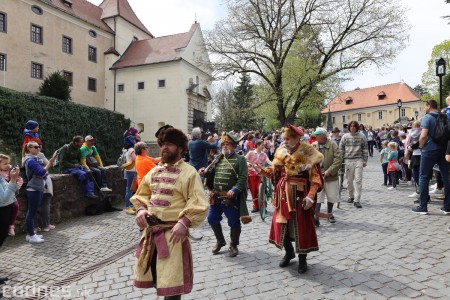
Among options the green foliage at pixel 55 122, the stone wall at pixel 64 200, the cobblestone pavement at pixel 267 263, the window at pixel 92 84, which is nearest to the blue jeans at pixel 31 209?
the cobblestone pavement at pixel 267 263

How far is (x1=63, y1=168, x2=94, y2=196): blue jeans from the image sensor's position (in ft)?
27.3

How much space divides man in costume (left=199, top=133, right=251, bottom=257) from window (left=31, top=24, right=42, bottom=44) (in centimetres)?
3031

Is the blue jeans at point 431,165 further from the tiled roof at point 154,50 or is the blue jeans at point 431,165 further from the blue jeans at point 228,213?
the tiled roof at point 154,50

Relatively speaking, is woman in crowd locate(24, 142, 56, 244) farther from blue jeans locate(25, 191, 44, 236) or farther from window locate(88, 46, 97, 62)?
window locate(88, 46, 97, 62)

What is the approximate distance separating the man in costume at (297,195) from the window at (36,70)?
101 feet

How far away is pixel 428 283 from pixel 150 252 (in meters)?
3.40

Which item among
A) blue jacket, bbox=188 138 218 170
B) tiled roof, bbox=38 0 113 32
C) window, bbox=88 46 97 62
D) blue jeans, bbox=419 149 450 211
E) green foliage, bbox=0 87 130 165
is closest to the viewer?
blue jeans, bbox=419 149 450 211

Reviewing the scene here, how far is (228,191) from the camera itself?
5.23m

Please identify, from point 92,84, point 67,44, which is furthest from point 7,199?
point 92,84

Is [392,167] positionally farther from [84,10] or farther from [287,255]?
[84,10]

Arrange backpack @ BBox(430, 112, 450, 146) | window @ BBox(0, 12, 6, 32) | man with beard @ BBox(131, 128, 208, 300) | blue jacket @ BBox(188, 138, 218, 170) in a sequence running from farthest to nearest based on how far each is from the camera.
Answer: window @ BBox(0, 12, 6, 32) → blue jacket @ BBox(188, 138, 218, 170) → backpack @ BBox(430, 112, 450, 146) → man with beard @ BBox(131, 128, 208, 300)

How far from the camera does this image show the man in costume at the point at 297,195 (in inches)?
172

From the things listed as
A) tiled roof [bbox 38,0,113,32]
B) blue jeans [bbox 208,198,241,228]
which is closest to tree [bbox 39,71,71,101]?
tiled roof [bbox 38,0,113,32]

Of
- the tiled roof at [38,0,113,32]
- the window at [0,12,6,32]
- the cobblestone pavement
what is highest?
the tiled roof at [38,0,113,32]
